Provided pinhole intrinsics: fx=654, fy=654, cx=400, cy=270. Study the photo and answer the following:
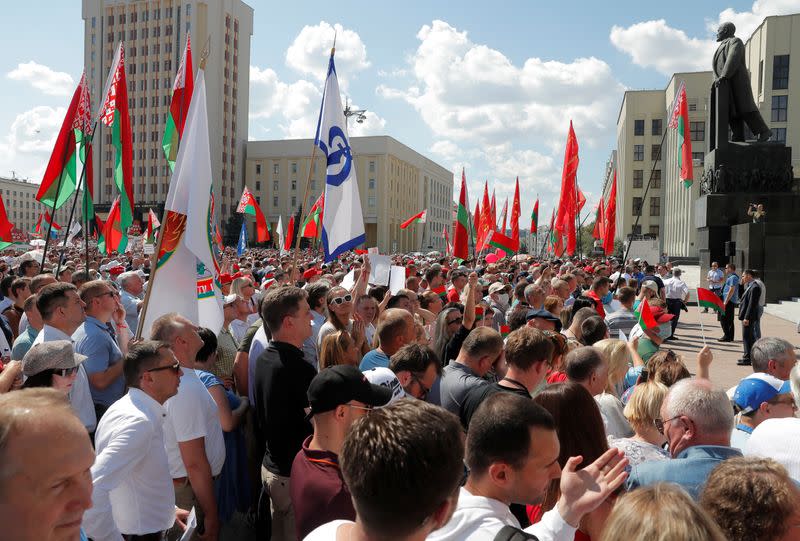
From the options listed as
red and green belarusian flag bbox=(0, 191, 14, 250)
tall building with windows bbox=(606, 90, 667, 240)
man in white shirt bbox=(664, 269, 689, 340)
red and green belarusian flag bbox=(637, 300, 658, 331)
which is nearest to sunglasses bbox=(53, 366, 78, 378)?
red and green belarusian flag bbox=(637, 300, 658, 331)

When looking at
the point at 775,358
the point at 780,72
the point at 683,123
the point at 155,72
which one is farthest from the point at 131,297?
the point at 155,72

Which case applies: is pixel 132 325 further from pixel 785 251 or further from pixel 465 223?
pixel 785 251

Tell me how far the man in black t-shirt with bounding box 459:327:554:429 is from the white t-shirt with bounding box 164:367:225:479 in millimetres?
1443

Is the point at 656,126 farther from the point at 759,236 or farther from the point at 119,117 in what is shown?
the point at 119,117

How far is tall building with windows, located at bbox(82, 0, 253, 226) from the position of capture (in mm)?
84250

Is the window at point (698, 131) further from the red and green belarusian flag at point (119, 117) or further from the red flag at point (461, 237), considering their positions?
the red and green belarusian flag at point (119, 117)

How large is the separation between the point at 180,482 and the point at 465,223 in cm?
1167

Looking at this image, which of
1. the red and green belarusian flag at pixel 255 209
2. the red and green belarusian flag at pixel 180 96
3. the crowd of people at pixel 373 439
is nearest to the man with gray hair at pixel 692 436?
the crowd of people at pixel 373 439

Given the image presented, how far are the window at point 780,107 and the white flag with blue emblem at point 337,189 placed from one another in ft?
184

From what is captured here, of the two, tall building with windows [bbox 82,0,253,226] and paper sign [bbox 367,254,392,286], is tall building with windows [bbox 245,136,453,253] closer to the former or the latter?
tall building with windows [bbox 82,0,253,226]

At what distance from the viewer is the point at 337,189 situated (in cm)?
800

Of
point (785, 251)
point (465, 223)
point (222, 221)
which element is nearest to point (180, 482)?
point (465, 223)

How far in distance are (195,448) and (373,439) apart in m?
2.13

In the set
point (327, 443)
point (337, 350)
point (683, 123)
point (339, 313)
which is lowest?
point (327, 443)
